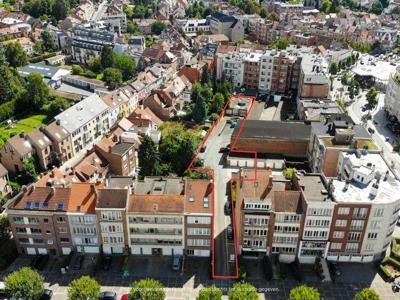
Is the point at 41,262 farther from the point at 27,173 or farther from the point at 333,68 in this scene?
the point at 333,68

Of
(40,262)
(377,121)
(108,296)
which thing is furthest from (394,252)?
(377,121)

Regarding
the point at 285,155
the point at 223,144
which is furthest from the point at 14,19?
the point at 285,155

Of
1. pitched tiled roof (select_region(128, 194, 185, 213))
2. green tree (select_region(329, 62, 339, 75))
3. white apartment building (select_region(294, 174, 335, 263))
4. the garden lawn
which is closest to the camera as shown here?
white apartment building (select_region(294, 174, 335, 263))

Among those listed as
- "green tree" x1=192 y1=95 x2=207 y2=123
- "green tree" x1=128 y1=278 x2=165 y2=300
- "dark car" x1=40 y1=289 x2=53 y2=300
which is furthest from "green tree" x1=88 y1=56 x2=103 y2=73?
"green tree" x1=128 y1=278 x2=165 y2=300

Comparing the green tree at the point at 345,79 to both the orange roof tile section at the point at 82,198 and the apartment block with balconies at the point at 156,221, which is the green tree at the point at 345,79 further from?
the orange roof tile section at the point at 82,198

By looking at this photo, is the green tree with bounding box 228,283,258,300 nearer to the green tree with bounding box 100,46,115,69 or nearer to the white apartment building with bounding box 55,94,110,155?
the white apartment building with bounding box 55,94,110,155

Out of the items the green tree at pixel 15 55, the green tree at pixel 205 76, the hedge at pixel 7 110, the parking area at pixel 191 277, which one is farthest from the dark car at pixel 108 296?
the green tree at pixel 15 55
